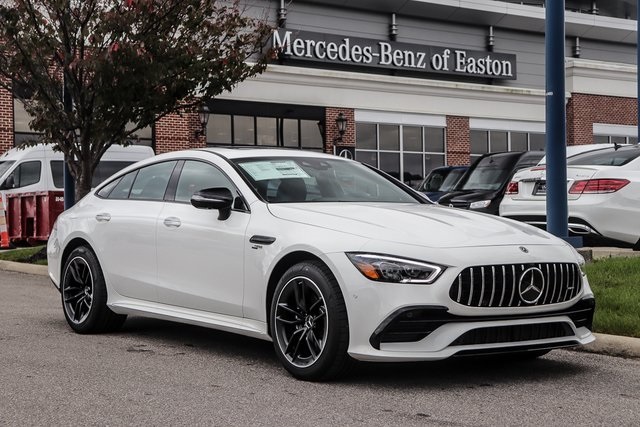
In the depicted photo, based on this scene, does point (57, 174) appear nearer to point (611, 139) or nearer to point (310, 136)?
point (310, 136)

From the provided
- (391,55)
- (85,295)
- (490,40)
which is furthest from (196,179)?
(490,40)

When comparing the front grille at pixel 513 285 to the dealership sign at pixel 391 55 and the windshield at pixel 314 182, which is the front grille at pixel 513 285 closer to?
the windshield at pixel 314 182

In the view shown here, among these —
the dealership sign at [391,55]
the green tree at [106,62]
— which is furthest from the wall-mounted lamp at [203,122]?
Result: the green tree at [106,62]

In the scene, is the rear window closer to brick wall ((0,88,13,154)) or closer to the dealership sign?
brick wall ((0,88,13,154))

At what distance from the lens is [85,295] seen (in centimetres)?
776

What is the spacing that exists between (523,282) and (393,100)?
1098 inches

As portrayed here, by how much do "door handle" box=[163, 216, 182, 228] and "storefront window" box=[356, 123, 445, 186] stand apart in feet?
82.1

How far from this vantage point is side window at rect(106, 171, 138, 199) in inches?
308

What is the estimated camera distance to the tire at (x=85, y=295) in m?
7.56

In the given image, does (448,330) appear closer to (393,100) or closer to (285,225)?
(285,225)

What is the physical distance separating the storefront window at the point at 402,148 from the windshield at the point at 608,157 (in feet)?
66.3

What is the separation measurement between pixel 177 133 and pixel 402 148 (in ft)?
28.0

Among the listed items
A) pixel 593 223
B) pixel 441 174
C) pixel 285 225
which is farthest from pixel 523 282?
pixel 441 174

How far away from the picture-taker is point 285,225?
5.98 metres
